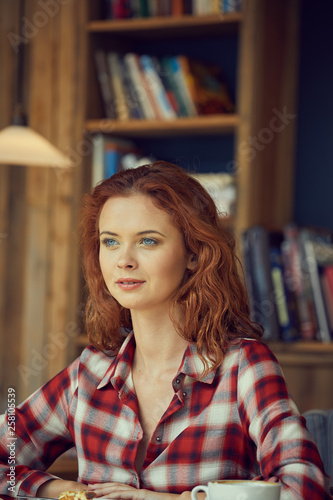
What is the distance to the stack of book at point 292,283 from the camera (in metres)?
2.85

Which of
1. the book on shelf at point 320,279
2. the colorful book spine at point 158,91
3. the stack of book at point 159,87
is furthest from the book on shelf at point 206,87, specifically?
the book on shelf at point 320,279

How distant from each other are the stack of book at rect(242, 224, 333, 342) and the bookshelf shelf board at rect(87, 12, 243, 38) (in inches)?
33.1

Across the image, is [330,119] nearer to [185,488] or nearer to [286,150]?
[286,150]

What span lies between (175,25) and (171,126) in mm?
406

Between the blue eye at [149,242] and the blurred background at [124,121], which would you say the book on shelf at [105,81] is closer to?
the blurred background at [124,121]

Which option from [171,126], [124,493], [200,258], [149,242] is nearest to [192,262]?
[200,258]

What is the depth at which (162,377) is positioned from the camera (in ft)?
5.13

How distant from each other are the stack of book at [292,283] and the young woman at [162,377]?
1.19 metres

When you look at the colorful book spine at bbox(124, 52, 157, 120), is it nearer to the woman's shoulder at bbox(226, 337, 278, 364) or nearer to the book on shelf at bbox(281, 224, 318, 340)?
the book on shelf at bbox(281, 224, 318, 340)

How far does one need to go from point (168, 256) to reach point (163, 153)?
204 centimetres

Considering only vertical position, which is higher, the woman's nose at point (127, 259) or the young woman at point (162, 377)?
the woman's nose at point (127, 259)

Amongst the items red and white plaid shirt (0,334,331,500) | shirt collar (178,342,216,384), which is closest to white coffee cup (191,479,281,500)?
red and white plaid shirt (0,334,331,500)

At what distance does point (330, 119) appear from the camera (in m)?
3.28

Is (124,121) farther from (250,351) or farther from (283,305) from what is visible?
(250,351)
